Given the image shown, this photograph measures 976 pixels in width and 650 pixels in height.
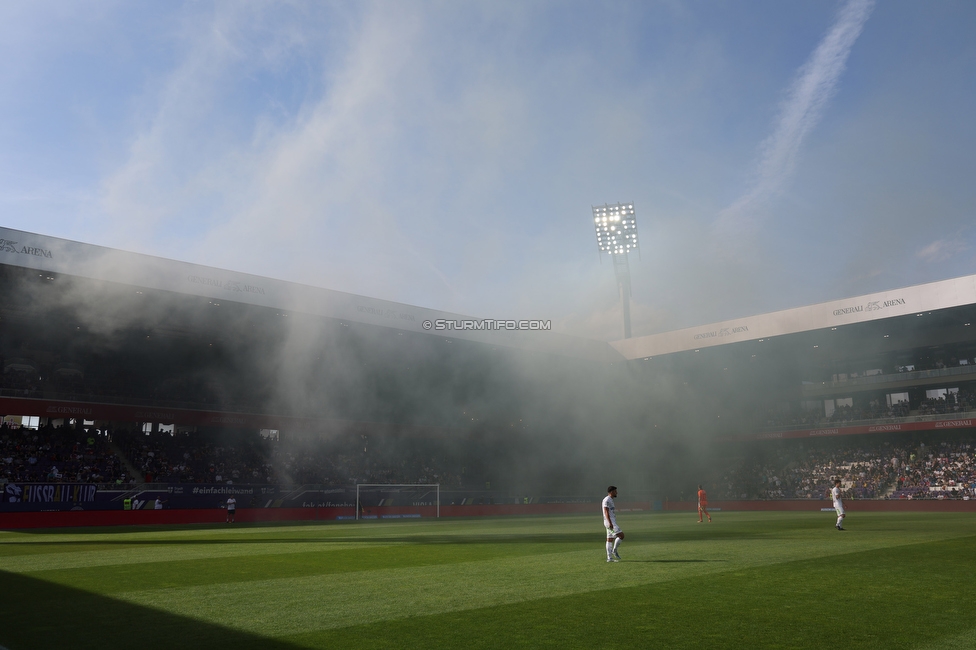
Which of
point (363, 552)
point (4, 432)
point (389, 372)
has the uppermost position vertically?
point (389, 372)

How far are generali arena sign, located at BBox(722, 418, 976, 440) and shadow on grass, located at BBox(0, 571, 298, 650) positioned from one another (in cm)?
4503

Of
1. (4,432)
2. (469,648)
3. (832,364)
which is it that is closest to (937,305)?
(832,364)

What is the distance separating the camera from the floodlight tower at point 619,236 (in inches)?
2094

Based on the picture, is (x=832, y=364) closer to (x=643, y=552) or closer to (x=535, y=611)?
(x=643, y=552)

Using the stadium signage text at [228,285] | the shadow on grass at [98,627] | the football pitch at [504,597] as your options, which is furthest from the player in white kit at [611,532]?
the stadium signage text at [228,285]

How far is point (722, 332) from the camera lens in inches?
1713

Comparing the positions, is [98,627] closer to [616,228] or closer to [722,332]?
[722,332]

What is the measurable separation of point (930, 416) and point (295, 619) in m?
45.4

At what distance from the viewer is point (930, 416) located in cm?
4150

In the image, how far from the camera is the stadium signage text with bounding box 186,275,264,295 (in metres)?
31.2

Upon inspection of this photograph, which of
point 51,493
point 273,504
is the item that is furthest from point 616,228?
point 51,493

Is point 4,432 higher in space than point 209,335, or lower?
lower

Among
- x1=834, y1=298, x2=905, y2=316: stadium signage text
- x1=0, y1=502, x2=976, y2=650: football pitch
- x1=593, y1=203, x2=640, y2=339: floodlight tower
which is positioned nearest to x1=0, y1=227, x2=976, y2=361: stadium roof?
x1=834, y1=298, x2=905, y2=316: stadium signage text

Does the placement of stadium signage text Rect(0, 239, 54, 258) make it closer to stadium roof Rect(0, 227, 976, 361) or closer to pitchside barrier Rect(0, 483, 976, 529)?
stadium roof Rect(0, 227, 976, 361)
